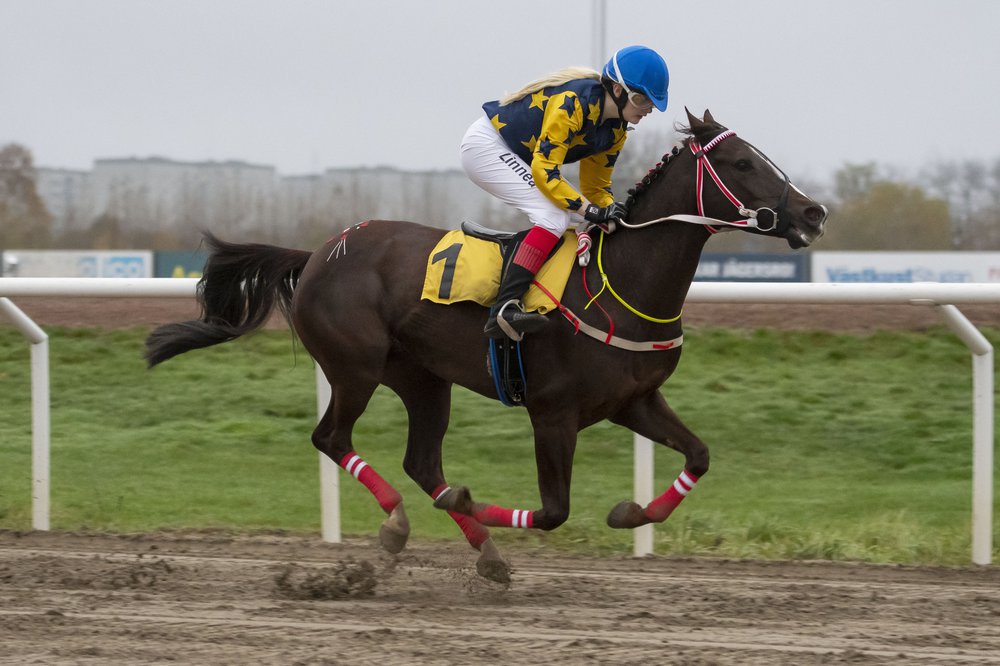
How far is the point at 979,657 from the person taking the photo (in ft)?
10.3

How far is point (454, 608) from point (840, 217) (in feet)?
47.0

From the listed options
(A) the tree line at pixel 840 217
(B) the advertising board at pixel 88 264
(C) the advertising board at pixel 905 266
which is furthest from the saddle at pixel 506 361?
(B) the advertising board at pixel 88 264

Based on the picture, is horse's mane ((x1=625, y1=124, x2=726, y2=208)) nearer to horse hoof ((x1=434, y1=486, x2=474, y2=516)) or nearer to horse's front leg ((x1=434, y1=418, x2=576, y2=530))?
horse's front leg ((x1=434, y1=418, x2=576, y2=530))

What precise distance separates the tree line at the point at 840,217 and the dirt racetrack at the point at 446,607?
9.42 metres

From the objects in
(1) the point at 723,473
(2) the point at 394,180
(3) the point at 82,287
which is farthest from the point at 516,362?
(2) the point at 394,180

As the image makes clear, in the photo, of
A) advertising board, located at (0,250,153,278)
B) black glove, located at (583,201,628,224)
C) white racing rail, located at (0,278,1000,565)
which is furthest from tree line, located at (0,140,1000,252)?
black glove, located at (583,201,628,224)

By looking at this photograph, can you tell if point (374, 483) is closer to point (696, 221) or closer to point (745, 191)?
point (696, 221)

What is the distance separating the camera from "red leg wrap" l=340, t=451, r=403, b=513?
4465 millimetres

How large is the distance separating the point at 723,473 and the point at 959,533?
5.08ft

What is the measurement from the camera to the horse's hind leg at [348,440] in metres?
4.48

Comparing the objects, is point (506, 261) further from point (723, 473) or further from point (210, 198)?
point (210, 198)

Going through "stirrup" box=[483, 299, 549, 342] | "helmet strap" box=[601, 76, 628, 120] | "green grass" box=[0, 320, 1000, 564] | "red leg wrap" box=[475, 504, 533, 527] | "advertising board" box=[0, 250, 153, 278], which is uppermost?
"helmet strap" box=[601, 76, 628, 120]

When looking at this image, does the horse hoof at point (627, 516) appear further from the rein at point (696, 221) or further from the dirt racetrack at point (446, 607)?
the rein at point (696, 221)

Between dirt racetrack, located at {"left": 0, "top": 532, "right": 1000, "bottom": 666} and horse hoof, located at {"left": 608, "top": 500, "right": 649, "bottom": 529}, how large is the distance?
8.2 inches
